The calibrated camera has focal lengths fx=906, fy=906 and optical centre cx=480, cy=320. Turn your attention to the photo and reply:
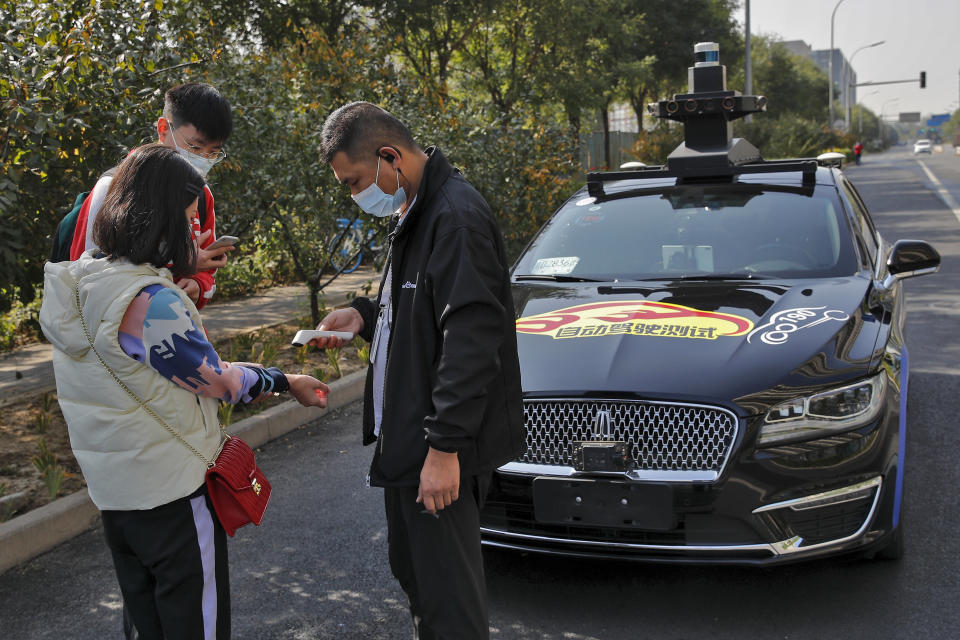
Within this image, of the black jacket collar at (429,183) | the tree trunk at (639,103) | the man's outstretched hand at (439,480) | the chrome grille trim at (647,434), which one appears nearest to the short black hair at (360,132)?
the black jacket collar at (429,183)

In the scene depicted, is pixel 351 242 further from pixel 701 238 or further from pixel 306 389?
pixel 306 389

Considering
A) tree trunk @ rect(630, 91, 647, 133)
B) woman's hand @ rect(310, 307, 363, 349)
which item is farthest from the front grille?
tree trunk @ rect(630, 91, 647, 133)

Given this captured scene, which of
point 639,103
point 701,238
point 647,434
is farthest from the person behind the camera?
point 639,103

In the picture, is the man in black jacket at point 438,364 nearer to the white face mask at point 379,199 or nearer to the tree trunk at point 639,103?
the white face mask at point 379,199

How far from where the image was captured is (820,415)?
3.25m

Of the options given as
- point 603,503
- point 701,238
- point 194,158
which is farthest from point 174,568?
point 701,238


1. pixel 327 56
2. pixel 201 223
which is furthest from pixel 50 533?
pixel 327 56

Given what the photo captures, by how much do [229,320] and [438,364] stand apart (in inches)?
305

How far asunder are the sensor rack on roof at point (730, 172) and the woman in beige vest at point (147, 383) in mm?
3324

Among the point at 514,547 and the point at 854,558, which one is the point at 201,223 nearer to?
the point at 514,547

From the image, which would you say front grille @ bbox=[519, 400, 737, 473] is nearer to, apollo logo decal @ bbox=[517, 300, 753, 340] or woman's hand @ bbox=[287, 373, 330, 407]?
apollo logo decal @ bbox=[517, 300, 753, 340]

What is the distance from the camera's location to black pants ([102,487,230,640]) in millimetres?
2328

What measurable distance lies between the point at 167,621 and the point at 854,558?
Answer: 8.67 ft

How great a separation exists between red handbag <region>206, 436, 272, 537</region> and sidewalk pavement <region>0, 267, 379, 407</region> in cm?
453
